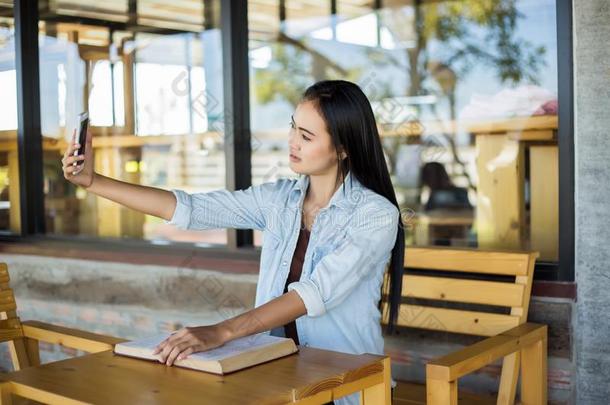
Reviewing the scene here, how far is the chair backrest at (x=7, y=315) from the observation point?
2352mm

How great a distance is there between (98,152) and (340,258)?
10.7 feet

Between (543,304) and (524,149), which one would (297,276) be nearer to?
(543,304)

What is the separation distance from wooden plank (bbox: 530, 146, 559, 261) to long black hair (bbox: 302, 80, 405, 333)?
1.10 m

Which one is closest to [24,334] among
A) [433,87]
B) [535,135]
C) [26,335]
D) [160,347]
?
[26,335]

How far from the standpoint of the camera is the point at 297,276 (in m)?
2.04

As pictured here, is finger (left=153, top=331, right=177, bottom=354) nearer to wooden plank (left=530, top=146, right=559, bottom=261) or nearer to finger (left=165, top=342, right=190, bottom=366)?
finger (left=165, top=342, right=190, bottom=366)

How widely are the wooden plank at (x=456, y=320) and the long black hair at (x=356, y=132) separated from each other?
577 millimetres

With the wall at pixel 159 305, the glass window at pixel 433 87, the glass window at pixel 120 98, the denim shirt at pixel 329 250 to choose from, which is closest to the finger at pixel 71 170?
the denim shirt at pixel 329 250

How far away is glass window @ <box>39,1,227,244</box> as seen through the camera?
4.54 meters

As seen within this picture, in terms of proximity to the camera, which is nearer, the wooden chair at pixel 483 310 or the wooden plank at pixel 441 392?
the wooden plank at pixel 441 392

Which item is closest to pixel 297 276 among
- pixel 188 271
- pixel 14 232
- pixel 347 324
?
pixel 347 324

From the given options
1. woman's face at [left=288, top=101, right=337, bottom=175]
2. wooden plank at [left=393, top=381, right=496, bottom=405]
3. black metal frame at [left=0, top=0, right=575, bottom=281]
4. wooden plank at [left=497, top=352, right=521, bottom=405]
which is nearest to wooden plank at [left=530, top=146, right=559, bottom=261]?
black metal frame at [left=0, top=0, right=575, bottom=281]

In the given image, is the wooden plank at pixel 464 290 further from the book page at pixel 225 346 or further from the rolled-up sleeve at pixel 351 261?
the book page at pixel 225 346

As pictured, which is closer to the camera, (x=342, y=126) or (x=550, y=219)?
(x=342, y=126)
